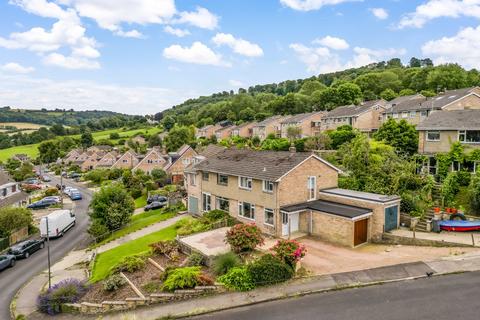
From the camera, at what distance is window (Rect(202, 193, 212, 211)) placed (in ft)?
120

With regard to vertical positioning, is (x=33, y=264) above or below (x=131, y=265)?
below

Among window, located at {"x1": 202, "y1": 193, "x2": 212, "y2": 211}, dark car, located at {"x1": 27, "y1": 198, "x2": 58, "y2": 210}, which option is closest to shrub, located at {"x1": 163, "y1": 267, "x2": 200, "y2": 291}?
window, located at {"x1": 202, "y1": 193, "x2": 212, "y2": 211}

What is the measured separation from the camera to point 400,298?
16.8m

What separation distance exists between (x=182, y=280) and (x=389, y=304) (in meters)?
10.3

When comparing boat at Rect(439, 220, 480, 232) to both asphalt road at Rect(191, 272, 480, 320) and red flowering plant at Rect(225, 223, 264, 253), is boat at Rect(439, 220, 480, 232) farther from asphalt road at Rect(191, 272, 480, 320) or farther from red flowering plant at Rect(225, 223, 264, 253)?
red flowering plant at Rect(225, 223, 264, 253)

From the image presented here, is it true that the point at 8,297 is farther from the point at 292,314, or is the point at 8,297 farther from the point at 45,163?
the point at 45,163

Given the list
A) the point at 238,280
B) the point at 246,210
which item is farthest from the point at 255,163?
the point at 238,280

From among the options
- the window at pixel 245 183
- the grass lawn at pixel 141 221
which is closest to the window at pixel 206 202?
the window at pixel 245 183

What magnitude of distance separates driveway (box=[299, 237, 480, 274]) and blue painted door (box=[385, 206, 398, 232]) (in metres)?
2.09

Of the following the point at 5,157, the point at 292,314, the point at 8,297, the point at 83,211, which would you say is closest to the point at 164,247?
the point at 8,297

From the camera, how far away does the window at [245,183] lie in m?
31.1

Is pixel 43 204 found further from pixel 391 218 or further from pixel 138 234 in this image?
pixel 391 218

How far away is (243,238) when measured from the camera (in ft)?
76.6

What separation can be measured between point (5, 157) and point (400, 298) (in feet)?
515
